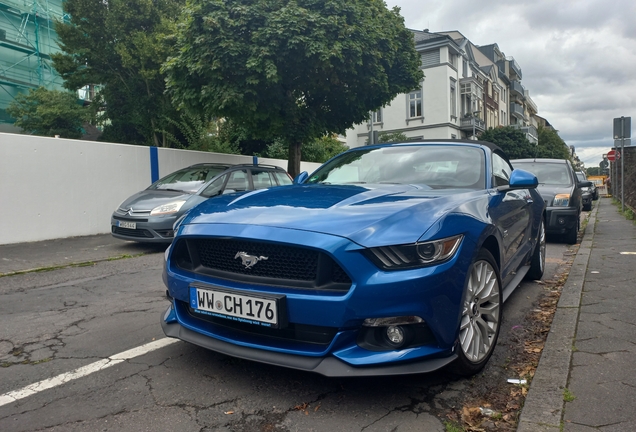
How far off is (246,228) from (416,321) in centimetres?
100

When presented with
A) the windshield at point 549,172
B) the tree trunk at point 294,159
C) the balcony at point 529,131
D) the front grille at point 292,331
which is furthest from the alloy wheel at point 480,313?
the balcony at point 529,131

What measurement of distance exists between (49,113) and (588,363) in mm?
27608

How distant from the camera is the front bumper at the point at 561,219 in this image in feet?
28.2

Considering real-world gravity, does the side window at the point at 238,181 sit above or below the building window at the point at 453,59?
below

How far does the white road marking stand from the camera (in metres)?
2.69

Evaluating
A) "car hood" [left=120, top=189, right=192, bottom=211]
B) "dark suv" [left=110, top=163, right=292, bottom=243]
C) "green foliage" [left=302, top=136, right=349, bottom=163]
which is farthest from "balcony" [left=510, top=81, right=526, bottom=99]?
"car hood" [left=120, top=189, right=192, bottom=211]

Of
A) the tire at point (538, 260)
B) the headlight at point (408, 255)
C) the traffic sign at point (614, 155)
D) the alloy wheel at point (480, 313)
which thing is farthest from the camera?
the traffic sign at point (614, 155)

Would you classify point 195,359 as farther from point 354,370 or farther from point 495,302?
point 495,302

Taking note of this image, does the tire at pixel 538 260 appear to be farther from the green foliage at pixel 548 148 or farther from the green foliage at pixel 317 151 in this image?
the green foliage at pixel 548 148

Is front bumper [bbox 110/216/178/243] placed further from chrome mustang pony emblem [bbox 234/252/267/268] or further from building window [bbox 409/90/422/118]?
building window [bbox 409/90/422/118]

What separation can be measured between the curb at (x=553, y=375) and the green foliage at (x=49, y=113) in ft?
83.9

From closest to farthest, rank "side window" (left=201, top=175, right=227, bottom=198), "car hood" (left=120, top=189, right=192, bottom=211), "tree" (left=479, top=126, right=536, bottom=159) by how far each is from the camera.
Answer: "car hood" (left=120, top=189, right=192, bottom=211) < "side window" (left=201, top=175, right=227, bottom=198) < "tree" (left=479, top=126, right=536, bottom=159)

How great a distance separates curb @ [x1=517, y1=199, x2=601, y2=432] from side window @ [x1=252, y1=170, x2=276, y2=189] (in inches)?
238

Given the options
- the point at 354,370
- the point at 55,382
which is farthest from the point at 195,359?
the point at 354,370
